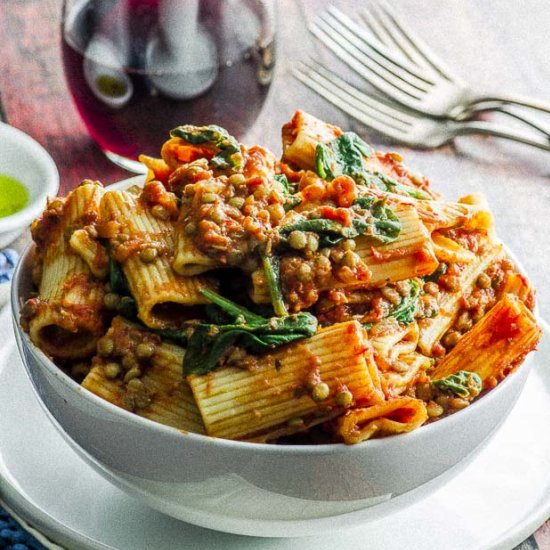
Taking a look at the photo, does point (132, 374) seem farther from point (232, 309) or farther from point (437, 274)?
point (437, 274)

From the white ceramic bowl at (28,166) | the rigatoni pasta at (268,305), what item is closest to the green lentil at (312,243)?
the rigatoni pasta at (268,305)

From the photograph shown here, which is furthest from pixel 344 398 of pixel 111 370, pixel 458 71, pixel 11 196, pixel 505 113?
pixel 458 71

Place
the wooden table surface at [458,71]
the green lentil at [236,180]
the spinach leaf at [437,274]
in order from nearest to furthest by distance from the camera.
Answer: the green lentil at [236,180], the spinach leaf at [437,274], the wooden table surface at [458,71]

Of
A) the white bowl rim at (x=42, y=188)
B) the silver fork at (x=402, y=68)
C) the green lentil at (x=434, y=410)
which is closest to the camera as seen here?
the green lentil at (x=434, y=410)

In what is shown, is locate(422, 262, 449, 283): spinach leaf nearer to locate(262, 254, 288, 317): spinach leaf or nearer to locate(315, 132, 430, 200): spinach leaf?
locate(315, 132, 430, 200): spinach leaf

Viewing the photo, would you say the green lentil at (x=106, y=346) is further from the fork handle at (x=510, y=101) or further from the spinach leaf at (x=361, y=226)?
the fork handle at (x=510, y=101)

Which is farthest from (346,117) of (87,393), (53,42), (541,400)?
(87,393)

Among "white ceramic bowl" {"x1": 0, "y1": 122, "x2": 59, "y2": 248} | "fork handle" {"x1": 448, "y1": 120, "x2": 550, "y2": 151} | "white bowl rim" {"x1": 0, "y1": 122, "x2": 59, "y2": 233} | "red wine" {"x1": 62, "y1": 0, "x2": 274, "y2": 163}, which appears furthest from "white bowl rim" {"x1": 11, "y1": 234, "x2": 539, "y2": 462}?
"fork handle" {"x1": 448, "y1": 120, "x2": 550, "y2": 151}

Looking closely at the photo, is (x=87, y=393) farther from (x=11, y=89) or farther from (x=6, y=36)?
(x=6, y=36)
